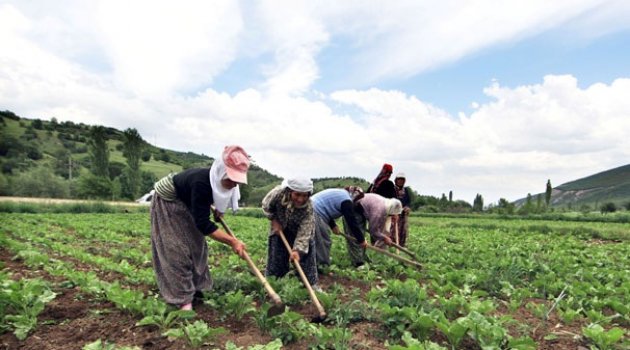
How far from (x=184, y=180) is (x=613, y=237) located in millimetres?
15090

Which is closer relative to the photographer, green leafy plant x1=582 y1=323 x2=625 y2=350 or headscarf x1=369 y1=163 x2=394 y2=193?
green leafy plant x1=582 y1=323 x2=625 y2=350

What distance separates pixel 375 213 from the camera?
665 centimetres

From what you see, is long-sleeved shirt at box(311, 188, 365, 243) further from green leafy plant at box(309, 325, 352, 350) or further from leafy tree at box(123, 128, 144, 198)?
leafy tree at box(123, 128, 144, 198)

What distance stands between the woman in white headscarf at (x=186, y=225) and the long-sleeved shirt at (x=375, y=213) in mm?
2872

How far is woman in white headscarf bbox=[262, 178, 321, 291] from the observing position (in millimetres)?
4727

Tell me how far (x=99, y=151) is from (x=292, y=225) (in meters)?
46.6

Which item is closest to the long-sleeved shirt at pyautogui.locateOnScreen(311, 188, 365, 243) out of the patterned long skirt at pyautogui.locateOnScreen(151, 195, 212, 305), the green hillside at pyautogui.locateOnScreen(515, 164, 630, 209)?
the patterned long skirt at pyautogui.locateOnScreen(151, 195, 212, 305)

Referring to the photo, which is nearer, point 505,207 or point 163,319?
point 163,319

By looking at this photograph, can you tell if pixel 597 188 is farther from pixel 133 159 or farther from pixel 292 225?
pixel 292 225

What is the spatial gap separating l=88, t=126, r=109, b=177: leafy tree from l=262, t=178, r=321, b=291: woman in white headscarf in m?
44.6

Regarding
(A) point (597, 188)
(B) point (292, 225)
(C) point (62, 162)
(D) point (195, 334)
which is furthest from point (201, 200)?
(A) point (597, 188)

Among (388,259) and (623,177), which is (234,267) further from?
(623,177)

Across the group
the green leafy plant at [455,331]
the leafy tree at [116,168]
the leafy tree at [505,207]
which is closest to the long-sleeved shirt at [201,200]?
the green leafy plant at [455,331]

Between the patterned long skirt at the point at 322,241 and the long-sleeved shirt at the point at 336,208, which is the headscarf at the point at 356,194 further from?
the patterned long skirt at the point at 322,241
